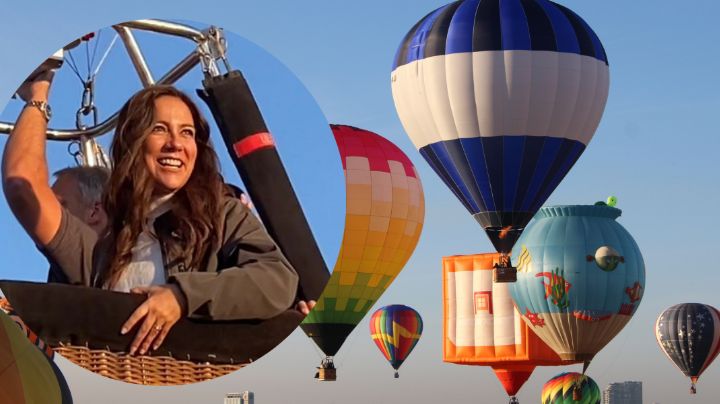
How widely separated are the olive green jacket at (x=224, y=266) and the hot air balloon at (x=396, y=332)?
3280 cm

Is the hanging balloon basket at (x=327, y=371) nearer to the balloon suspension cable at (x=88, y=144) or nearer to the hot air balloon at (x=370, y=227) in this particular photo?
the hot air balloon at (x=370, y=227)

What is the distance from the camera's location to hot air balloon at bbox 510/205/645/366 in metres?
30.7

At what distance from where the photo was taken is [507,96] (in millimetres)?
24062

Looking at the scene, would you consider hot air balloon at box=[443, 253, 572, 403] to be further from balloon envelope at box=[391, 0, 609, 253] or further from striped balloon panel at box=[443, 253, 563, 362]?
balloon envelope at box=[391, 0, 609, 253]

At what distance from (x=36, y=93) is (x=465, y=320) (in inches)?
1223

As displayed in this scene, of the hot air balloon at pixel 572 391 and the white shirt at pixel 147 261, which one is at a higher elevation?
the hot air balloon at pixel 572 391

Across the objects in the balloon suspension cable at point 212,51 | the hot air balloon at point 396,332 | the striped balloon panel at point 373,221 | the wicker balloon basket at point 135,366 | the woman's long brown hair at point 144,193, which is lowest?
the wicker balloon basket at point 135,366

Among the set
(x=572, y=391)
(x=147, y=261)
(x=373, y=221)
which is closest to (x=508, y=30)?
(x=373, y=221)

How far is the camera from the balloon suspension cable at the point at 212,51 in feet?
12.0

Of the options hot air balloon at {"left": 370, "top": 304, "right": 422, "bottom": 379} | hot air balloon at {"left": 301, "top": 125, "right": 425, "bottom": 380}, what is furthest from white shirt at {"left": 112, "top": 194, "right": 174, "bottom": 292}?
hot air balloon at {"left": 370, "top": 304, "right": 422, "bottom": 379}

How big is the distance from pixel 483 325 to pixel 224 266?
3068cm

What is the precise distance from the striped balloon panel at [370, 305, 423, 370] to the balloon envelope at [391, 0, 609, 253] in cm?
1230

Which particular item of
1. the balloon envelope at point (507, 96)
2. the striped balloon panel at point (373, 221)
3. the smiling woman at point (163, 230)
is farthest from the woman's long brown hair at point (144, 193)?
the striped balloon panel at point (373, 221)

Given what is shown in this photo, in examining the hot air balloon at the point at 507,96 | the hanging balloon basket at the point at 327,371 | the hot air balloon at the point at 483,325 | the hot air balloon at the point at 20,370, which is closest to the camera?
Result: the hot air balloon at the point at 20,370
